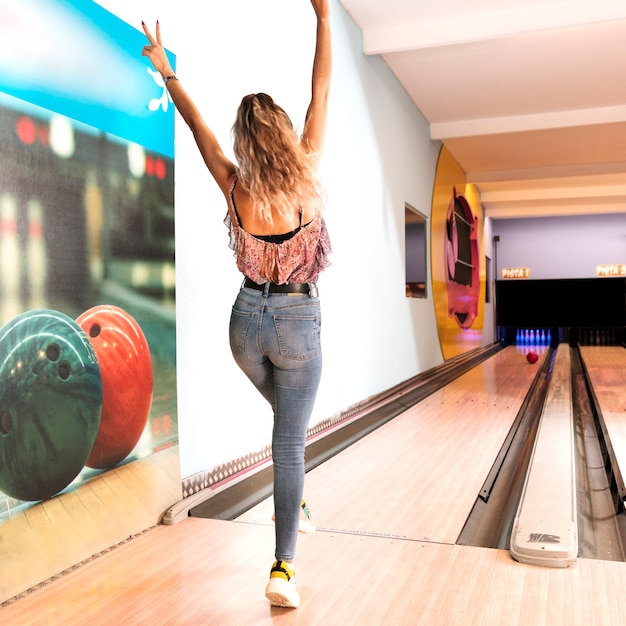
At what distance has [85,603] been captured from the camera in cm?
170

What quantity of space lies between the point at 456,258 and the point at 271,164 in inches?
303

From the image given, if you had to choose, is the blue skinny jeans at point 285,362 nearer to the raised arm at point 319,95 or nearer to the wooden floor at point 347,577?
the wooden floor at point 347,577

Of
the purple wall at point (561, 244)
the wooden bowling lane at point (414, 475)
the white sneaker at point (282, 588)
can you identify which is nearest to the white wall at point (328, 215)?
the wooden bowling lane at point (414, 475)

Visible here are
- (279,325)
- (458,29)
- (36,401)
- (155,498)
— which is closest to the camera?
(279,325)

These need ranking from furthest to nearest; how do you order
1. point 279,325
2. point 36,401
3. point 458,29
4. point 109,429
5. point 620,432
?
point 458,29 < point 620,432 < point 109,429 < point 36,401 < point 279,325

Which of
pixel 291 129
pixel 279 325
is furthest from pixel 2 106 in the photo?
pixel 279 325

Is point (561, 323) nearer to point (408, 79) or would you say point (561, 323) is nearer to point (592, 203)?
point (592, 203)

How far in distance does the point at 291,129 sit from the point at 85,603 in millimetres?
1219

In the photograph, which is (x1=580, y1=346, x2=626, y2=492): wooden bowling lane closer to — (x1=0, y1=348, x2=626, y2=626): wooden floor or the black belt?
(x1=0, y1=348, x2=626, y2=626): wooden floor

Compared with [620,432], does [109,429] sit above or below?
above

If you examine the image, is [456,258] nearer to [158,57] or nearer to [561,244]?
[561,244]

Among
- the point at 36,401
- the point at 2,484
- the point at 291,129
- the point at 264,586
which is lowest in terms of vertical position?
the point at 264,586

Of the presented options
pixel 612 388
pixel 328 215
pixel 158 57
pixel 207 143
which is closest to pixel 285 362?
pixel 207 143

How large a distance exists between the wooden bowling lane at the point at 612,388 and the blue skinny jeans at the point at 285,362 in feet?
6.14
